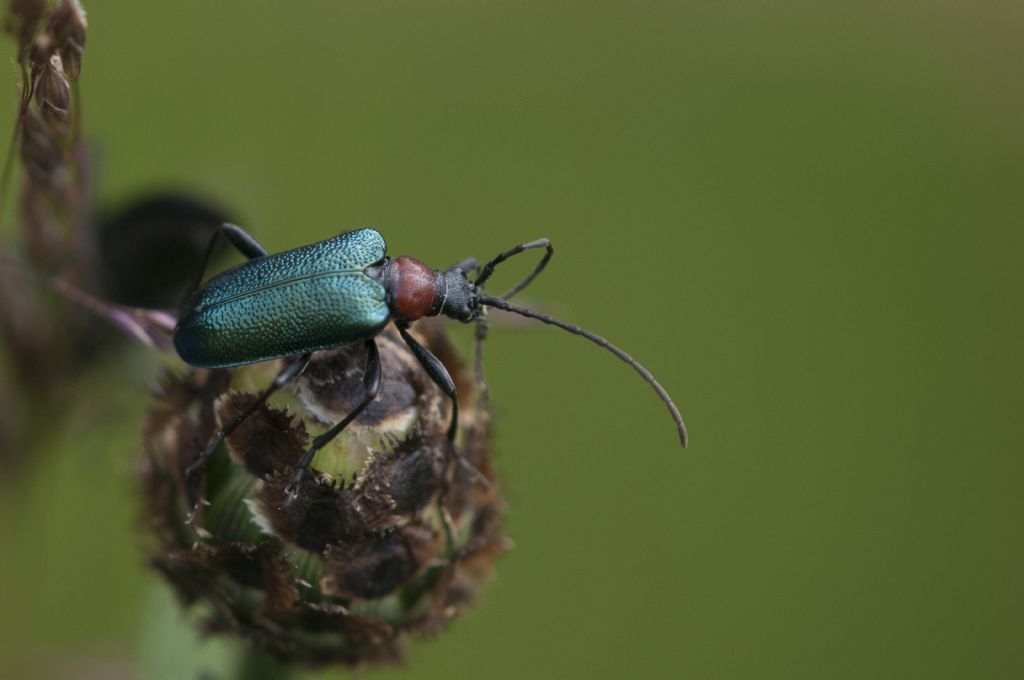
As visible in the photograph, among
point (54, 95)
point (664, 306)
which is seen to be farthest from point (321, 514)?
point (664, 306)

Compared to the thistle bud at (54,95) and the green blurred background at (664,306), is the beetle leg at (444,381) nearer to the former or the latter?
the thistle bud at (54,95)

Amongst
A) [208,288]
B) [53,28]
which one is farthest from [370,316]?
[53,28]

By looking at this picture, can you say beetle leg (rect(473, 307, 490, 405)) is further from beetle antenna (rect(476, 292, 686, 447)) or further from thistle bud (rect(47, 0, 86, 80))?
thistle bud (rect(47, 0, 86, 80))

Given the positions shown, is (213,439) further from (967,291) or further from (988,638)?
(967,291)

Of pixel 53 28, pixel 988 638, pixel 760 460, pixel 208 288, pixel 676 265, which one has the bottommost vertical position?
pixel 988 638

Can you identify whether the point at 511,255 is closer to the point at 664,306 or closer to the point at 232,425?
the point at 232,425
